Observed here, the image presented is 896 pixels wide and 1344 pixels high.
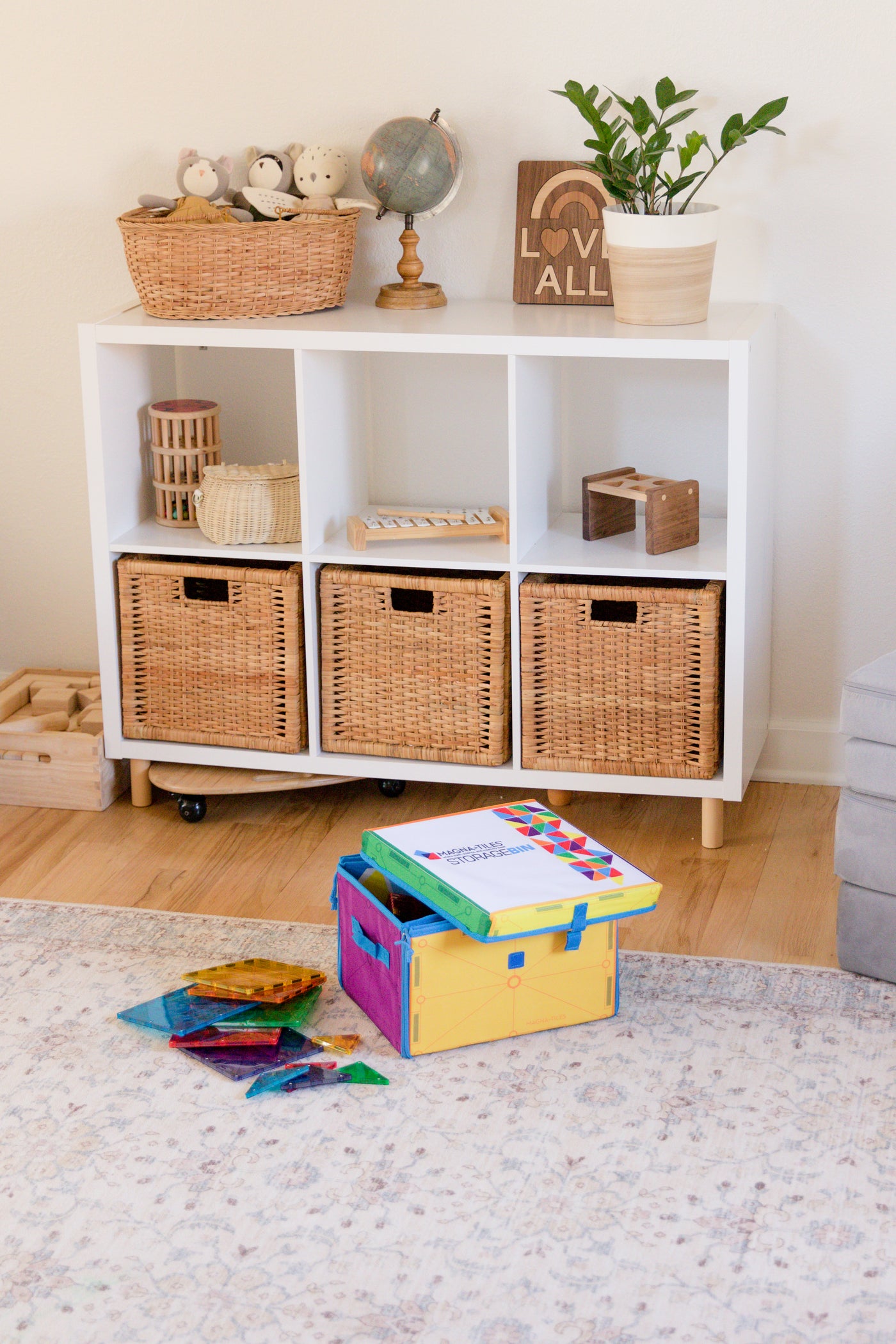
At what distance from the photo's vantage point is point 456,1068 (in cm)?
190

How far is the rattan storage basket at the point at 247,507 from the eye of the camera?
101 inches

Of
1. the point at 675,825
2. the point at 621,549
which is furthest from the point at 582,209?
the point at 675,825

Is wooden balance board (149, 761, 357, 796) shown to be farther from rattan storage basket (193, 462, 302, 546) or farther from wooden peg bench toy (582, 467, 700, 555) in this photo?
wooden peg bench toy (582, 467, 700, 555)

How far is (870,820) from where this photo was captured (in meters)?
1.98

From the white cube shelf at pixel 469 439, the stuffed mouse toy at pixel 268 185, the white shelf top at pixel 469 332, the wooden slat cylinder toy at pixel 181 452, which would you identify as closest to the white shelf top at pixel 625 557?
the white cube shelf at pixel 469 439

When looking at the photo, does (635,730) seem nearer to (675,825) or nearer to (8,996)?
(675,825)

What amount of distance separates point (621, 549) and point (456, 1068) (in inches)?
38.2

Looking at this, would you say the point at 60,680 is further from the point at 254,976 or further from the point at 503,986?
the point at 503,986

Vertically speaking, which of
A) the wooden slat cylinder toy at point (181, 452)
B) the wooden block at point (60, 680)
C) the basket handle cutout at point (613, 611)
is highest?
the wooden slat cylinder toy at point (181, 452)

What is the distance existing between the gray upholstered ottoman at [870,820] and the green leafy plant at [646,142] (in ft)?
2.68

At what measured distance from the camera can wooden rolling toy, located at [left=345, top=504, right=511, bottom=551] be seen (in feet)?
8.34

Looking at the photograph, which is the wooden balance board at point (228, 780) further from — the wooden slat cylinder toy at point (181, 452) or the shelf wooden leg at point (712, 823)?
the shelf wooden leg at point (712, 823)

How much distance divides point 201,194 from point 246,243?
7.5 inches

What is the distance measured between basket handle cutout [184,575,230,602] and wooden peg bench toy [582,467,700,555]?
620 millimetres
